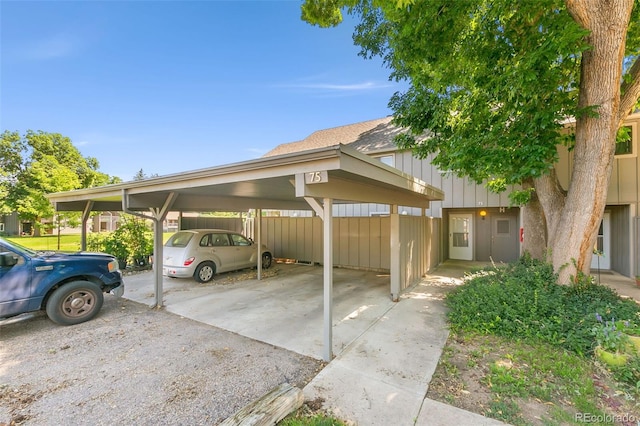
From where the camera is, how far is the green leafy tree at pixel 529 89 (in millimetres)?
3941

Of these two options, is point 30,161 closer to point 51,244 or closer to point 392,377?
point 51,244

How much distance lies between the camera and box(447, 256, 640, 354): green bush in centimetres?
347

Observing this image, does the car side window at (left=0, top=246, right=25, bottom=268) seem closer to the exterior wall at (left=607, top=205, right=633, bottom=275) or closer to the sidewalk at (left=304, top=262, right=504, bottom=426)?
the sidewalk at (left=304, top=262, right=504, bottom=426)

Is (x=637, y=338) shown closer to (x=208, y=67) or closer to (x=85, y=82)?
(x=208, y=67)

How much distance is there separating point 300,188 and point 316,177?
231 millimetres

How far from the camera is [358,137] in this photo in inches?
490

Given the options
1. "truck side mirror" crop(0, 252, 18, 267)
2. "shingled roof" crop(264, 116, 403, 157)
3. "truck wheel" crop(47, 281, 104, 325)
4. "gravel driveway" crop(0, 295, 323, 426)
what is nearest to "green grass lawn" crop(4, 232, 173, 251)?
"truck wheel" crop(47, 281, 104, 325)

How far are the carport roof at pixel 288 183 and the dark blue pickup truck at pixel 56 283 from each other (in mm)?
1317

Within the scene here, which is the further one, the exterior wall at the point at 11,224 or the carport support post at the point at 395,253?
the exterior wall at the point at 11,224

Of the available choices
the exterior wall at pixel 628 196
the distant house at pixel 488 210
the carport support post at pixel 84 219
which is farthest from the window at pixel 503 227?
the carport support post at pixel 84 219

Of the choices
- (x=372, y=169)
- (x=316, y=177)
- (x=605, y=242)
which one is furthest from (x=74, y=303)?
(x=605, y=242)

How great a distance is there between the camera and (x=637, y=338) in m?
2.85

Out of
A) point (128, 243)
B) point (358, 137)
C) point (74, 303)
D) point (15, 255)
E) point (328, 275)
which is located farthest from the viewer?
point (358, 137)

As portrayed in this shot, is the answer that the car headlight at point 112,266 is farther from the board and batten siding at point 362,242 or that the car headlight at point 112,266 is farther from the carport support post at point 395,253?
the board and batten siding at point 362,242
